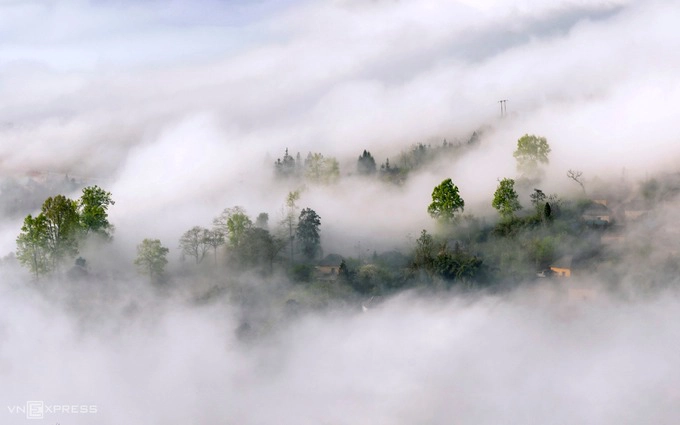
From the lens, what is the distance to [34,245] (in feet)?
262

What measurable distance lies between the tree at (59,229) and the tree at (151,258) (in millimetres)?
7463

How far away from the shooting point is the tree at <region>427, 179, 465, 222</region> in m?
81.0

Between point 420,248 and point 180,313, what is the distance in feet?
85.8

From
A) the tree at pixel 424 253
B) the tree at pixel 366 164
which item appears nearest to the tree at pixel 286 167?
the tree at pixel 366 164

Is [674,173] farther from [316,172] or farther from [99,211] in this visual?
[99,211]

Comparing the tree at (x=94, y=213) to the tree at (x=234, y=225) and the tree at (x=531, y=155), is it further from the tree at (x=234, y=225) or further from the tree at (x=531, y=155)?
the tree at (x=531, y=155)

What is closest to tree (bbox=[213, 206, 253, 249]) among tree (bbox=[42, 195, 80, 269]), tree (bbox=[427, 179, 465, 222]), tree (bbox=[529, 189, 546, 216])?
tree (bbox=[42, 195, 80, 269])

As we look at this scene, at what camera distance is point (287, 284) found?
7894 centimetres

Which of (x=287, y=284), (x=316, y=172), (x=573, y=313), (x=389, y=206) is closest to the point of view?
(x=573, y=313)

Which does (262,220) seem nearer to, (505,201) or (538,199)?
(505,201)

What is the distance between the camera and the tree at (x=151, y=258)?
259ft

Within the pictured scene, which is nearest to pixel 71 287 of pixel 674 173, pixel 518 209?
pixel 518 209

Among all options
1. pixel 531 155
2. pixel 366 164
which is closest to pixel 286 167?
pixel 366 164

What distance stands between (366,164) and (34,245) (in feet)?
180
